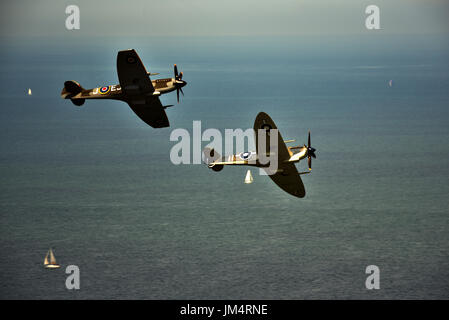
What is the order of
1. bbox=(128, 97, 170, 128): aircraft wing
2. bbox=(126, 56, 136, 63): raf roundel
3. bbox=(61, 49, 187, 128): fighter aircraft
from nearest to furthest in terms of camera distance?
1. bbox=(126, 56, 136, 63): raf roundel
2. bbox=(61, 49, 187, 128): fighter aircraft
3. bbox=(128, 97, 170, 128): aircraft wing

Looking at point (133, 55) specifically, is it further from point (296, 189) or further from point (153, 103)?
point (296, 189)

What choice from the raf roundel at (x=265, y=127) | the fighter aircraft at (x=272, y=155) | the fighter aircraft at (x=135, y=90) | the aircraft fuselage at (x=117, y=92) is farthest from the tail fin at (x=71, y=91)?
the raf roundel at (x=265, y=127)

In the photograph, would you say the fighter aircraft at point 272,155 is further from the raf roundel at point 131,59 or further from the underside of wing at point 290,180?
the raf roundel at point 131,59

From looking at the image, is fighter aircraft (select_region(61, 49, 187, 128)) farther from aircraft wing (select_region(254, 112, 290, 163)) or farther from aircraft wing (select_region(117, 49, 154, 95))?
aircraft wing (select_region(254, 112, 290, 163))

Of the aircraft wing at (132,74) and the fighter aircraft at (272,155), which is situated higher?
the aircraft wing at (132,74)

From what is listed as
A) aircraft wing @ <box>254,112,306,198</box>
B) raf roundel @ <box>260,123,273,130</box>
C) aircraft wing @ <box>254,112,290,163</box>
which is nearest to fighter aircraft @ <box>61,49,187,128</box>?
aircraft wing @ <box>254,112,290,163</box>

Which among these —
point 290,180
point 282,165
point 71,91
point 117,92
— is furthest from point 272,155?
point 71,91

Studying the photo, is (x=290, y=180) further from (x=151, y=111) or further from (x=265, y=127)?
(x=151, y=111)
